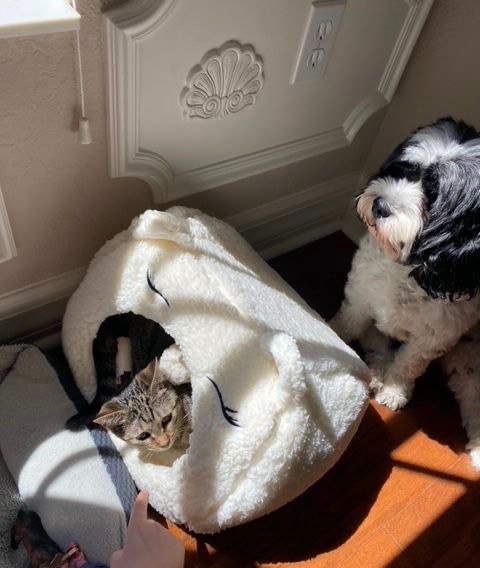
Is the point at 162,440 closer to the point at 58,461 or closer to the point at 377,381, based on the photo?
the point at 58,461

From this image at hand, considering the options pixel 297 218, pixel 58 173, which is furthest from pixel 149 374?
pixel 297 218

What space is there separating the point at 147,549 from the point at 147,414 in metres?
0.27

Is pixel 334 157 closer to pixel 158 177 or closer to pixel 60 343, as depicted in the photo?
pixel 158 177

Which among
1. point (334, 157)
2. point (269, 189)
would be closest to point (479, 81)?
point (334, 157)

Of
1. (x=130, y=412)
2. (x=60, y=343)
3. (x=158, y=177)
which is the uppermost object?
(x=158, y=177)

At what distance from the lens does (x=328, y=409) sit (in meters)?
1.05

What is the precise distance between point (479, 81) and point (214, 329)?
2.78ft

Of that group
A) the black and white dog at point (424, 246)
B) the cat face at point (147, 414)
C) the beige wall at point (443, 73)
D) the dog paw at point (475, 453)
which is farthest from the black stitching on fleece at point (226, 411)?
the beige wall at point (443, 73)

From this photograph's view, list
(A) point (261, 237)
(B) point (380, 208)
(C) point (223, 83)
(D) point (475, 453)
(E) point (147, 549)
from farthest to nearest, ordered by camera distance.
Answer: (A) point (261, 237), (D) point (475, 453), (C) point (223, 83), (B) point (380, 208), (E) point (147, 549)

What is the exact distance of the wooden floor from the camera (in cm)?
112

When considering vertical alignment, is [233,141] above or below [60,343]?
above

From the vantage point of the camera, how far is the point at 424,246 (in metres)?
0.97

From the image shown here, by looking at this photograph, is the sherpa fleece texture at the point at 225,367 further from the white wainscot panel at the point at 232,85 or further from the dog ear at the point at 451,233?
the dog ear at the point at 451,233

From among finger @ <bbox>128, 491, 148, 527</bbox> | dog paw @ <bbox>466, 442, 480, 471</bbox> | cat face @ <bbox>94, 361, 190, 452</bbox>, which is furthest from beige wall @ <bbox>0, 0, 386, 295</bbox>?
dog paw @ <bbox>466, 442, 480, 471</bbox>
